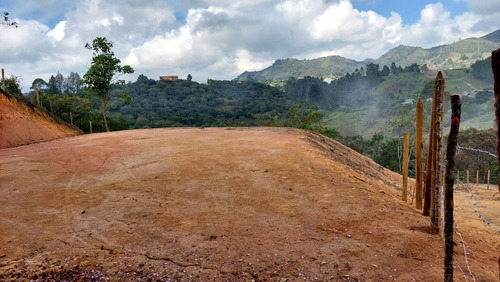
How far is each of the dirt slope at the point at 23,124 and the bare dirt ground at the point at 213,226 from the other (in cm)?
744

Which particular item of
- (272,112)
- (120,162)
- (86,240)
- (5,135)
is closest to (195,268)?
(86,240)

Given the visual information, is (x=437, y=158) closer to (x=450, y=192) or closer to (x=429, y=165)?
(x=429, y=165)

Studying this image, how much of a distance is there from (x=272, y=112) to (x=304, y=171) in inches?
2536

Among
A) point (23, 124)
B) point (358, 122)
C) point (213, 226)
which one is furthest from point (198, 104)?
point (213, 226)

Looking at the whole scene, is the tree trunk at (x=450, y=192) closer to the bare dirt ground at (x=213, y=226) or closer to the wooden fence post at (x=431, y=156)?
the bare dirt ground at (x=213, y=226)

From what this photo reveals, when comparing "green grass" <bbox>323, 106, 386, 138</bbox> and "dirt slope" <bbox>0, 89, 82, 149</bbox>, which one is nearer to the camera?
"dirt slope" <bbox>0, 89, 82, 149</bbox>

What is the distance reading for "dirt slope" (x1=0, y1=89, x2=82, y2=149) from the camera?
48.7 ft

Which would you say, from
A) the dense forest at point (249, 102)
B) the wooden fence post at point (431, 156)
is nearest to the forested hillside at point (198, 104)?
the dense forest at point (249, 102)

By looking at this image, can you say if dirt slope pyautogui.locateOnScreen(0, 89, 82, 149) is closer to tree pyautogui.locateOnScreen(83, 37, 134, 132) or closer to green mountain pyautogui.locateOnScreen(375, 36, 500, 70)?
tree pyautogui.locateOnScreen(83, 37, 134, 132)

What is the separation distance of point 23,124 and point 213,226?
15743 millimetres

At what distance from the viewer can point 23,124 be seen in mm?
16219

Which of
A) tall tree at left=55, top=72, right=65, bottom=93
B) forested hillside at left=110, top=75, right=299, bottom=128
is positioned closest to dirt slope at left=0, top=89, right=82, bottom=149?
forested hillside at left=110, top=75, right=299, bottom=128

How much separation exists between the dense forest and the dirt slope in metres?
6.63

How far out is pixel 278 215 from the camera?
559 centimetres
